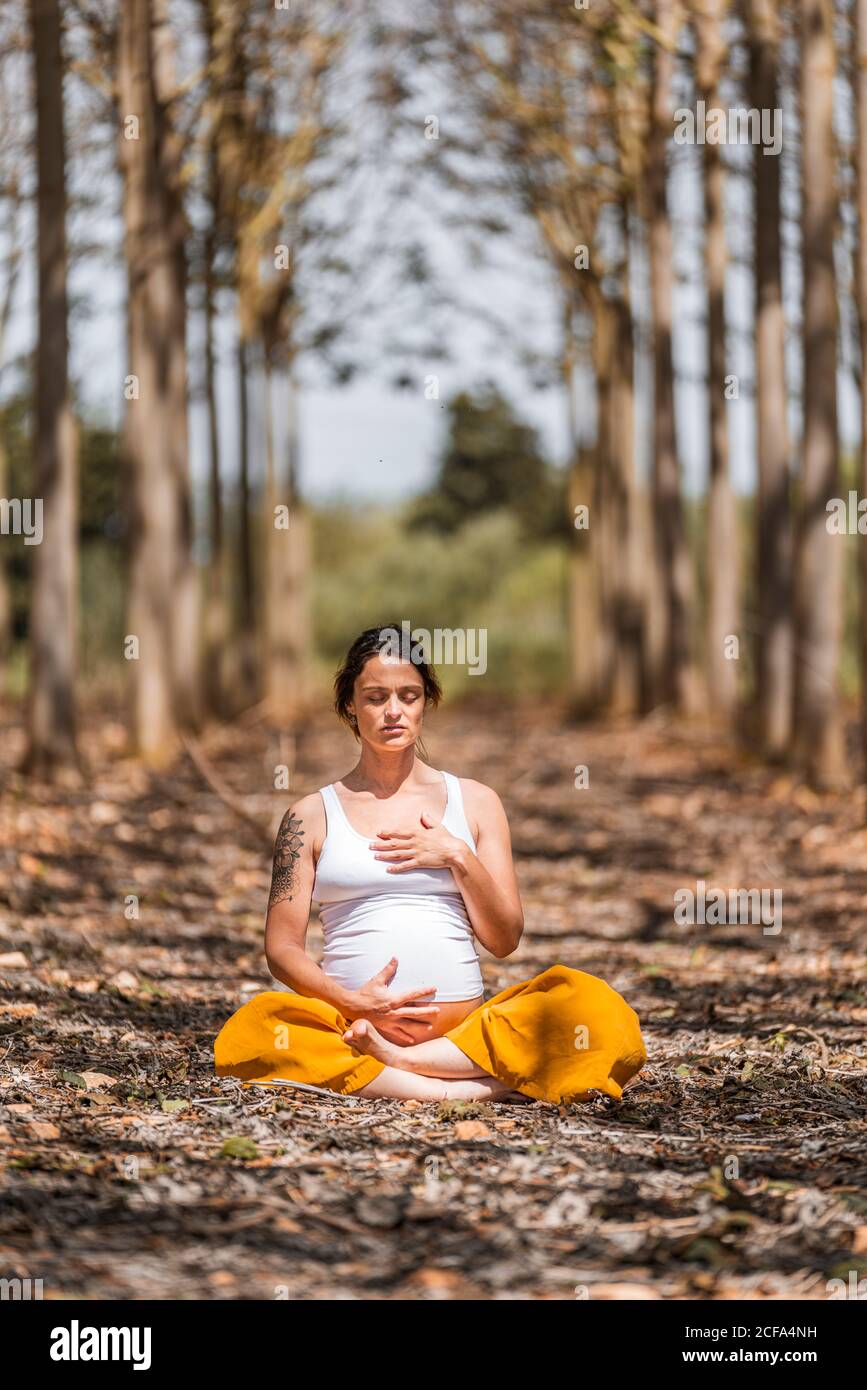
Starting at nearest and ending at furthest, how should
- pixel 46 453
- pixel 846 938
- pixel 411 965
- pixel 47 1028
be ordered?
pixel 411 965, pixel 47 1028, pixel 846 938, pixel 46 453

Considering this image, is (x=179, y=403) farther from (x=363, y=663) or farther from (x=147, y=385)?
(x=363, y=663)

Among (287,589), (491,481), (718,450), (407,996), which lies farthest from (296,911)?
(491,481)

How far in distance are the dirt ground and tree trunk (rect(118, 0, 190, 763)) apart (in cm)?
437

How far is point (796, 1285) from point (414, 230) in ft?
74.9

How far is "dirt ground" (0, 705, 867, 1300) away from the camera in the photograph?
3748 mm

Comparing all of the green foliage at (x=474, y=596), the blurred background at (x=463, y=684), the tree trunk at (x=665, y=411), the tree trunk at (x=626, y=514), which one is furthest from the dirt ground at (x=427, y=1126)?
the green foliage at (x=474, y=596)

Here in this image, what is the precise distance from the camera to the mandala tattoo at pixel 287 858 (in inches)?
202

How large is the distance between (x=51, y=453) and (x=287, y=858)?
8.69 metres

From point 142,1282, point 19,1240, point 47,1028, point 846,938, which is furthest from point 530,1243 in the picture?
point 846,938

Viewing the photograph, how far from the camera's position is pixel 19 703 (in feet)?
80.7

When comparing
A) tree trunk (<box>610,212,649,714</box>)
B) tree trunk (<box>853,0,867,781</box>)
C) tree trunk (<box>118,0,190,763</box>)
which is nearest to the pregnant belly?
tree trunk (<box>853,0,867,781</box>)

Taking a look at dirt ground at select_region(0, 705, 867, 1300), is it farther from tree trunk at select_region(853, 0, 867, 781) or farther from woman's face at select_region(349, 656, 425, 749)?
tree trunk at select_region(853, 0, 867, 781)

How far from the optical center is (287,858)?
5.17 metres
